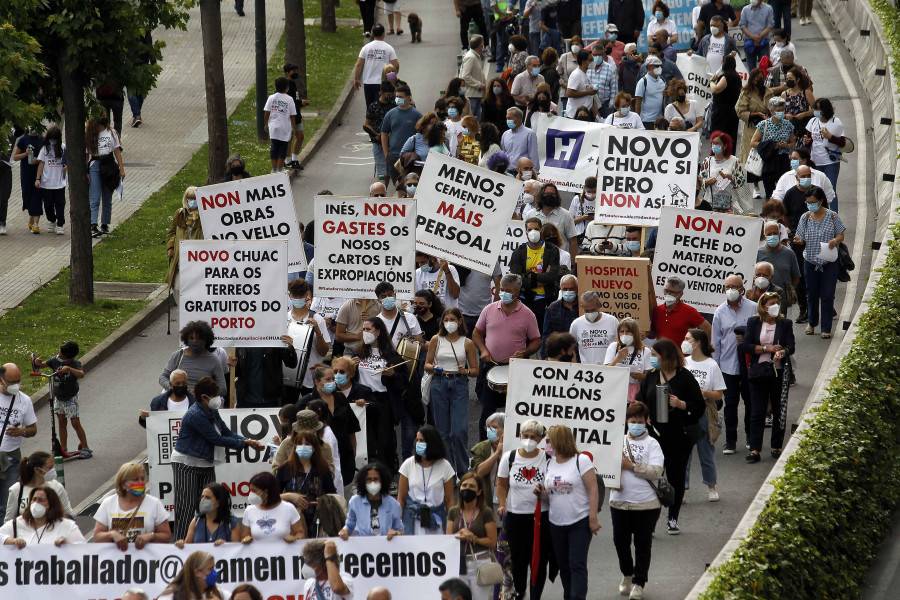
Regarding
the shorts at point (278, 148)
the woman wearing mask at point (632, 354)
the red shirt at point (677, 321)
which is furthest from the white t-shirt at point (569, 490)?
the shorts at point (278, 148)

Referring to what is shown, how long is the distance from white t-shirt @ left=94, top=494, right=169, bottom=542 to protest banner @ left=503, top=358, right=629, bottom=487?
2.80 metres

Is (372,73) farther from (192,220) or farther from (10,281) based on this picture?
(192,220)

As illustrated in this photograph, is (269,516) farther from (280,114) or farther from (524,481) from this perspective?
(280,114)

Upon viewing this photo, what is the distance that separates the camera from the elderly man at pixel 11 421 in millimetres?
13648

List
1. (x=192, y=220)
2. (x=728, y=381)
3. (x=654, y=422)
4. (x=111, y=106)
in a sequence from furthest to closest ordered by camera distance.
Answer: (x=111, y=106), (x=192, y=220), (x=728, y=381), (x=654, y=422)

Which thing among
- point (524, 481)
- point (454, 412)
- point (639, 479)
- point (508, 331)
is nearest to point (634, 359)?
point (508, 331)

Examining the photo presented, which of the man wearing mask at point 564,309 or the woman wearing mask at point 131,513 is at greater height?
the man wearing mask at point 564,309

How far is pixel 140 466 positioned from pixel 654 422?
4.47m

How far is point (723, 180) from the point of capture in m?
19.1

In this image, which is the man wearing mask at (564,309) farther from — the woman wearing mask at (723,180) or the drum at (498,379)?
the woman wearing mask at (723,180)

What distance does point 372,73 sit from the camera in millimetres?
26906

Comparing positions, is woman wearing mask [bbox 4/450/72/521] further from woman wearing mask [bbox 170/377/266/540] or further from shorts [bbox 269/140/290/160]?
shorts [bbox 269/140/290/160]

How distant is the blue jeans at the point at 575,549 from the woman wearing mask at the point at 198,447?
2940mm

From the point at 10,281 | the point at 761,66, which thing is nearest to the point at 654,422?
the point at 10,281
